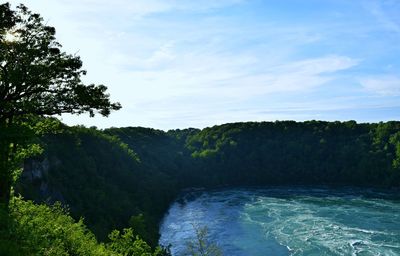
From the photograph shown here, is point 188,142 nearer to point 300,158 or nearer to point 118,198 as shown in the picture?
point 300,158

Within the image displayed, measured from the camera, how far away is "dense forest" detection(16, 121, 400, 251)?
237ft

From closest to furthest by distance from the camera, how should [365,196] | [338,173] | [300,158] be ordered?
[365,196], [338,173], [300,158]

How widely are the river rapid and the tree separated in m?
42.3

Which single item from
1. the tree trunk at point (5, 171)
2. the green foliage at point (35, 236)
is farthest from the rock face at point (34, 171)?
the tree trunk at point (5, 171)

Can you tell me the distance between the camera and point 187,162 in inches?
6004

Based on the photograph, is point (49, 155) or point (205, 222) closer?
point (49, 155)

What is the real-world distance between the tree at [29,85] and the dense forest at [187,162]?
39309 millimetres

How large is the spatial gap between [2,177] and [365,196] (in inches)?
4002

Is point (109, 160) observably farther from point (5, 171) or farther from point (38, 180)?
point (5, 171)

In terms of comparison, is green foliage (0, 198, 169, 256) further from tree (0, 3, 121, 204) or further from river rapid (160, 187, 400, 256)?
river rapid (160, 187, 400, 256)

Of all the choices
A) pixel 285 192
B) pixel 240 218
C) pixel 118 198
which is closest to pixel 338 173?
pixel 285 192

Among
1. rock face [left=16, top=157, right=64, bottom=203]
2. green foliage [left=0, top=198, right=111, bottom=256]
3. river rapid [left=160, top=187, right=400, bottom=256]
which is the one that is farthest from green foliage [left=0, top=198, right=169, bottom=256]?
river rapid [left=160, top=187, right=400, bottom=256]

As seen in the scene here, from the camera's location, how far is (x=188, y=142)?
585ft

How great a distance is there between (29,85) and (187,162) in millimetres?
132217
